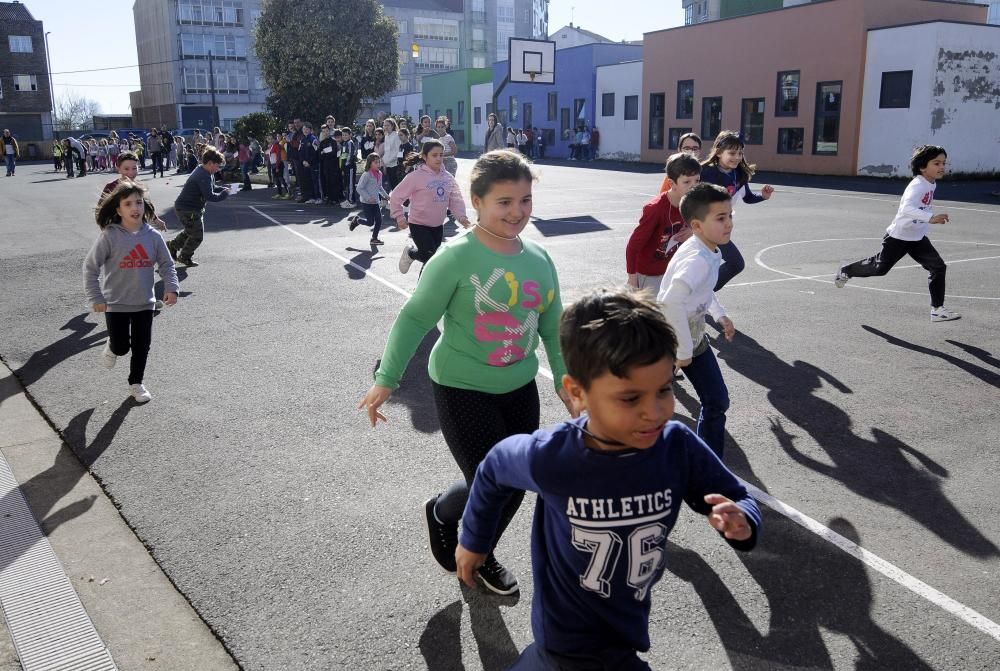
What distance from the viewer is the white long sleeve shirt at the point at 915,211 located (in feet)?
27.8

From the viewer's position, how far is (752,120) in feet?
120

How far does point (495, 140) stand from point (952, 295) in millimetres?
15561

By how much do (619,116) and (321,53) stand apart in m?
16.9

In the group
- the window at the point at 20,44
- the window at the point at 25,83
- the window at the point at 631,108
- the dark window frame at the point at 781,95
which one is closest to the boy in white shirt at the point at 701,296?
the dark window frame at the point at 781,95

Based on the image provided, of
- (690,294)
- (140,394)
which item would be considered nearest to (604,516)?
(690,294)

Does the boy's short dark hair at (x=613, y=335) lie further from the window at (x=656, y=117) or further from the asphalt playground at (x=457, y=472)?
the window at (x=656, y=117)

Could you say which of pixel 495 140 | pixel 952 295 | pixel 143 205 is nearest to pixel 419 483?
pixel 143 205

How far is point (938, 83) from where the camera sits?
29250mm

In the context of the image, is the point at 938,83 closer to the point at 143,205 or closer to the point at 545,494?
the point at 143,205

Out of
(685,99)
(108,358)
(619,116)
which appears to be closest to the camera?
(108,358)

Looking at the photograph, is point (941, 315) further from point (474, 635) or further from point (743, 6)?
point (743, 6)

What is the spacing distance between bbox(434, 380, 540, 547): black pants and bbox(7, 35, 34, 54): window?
87.2 meters

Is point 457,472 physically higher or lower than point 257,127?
lower

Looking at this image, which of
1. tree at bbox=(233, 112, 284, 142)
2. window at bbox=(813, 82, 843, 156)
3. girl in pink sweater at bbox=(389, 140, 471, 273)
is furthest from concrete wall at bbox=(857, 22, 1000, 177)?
tree at bbox=(233, 112, 284, 142)
